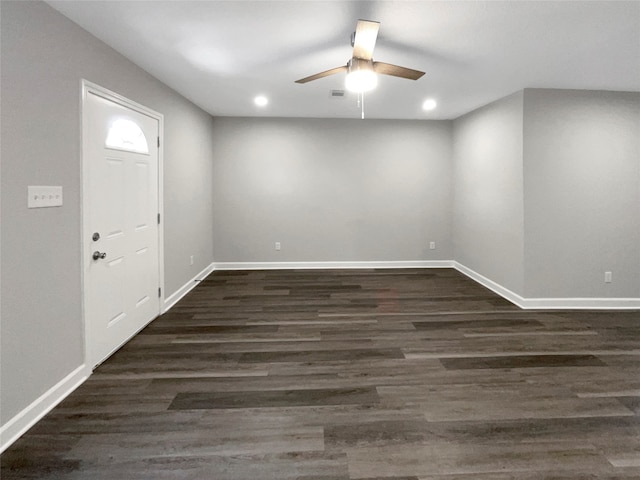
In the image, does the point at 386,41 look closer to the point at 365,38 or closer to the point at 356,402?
the point at 365,38

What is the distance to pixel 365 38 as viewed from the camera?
2.29 metres

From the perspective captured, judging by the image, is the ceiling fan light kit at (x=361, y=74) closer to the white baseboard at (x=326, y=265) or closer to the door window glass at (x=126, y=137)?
the door window glass at (x=126, y=137)

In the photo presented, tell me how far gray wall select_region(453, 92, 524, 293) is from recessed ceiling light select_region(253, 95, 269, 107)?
9.69 ft

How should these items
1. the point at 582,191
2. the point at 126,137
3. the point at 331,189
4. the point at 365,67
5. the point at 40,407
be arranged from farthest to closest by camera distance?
1. the point at 331,189
2. the point at 582,191
3. the point at 126,137
4. the point at 365,67
5. the point at 40,407

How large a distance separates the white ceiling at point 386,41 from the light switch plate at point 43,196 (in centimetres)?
112

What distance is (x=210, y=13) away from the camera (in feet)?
7.57

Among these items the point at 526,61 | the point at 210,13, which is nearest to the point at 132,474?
the point at 210,13

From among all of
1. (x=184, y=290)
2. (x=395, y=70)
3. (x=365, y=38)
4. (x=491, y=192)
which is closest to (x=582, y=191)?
(x=491, y=192)

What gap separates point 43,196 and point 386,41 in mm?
2564

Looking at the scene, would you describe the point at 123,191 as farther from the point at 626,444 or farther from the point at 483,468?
the point at 626,444

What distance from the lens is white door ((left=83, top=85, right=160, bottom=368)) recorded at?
2.62 metres

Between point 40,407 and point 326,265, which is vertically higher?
point 326,265

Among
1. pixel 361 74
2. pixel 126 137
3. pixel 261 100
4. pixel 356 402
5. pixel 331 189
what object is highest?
pixel 261 100

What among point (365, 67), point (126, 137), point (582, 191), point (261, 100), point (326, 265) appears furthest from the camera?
point (326, 265)
